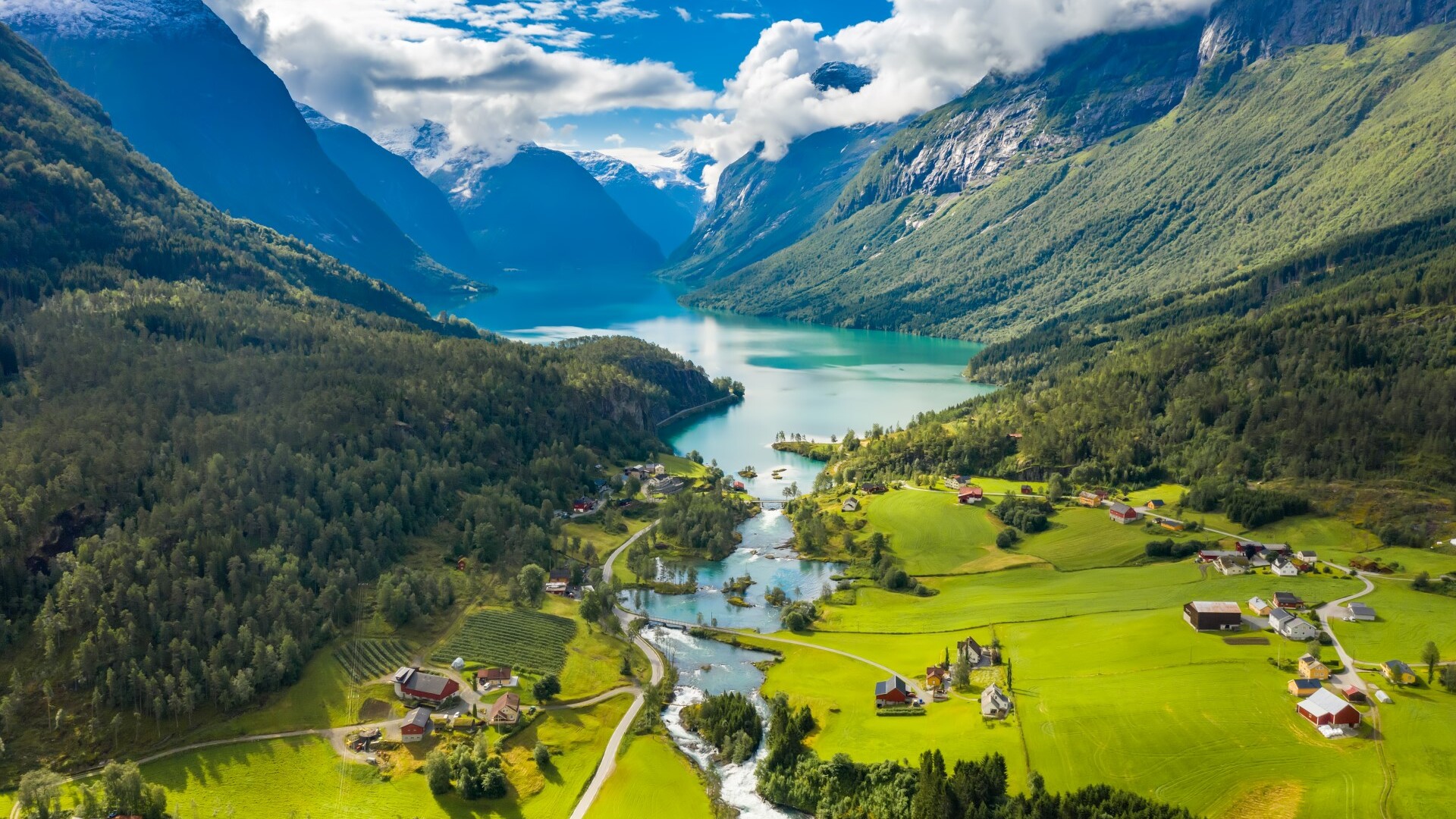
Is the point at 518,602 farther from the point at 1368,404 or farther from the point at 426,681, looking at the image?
the point at 1368,404

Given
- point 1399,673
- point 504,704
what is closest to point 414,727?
point 504,704

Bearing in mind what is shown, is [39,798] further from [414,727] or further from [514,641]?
[514,641]

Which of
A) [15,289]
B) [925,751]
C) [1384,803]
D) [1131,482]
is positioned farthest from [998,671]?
[15,289]

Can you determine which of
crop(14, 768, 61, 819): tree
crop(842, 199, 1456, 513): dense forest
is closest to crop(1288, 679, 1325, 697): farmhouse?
crop(842, 199, 1456, 513): dense forest

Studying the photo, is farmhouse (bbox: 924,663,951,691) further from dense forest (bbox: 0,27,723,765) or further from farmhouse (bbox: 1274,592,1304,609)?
dense forest (bbox: 0,27,723,765)

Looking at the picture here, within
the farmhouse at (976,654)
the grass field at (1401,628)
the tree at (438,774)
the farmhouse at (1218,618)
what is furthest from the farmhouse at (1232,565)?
the tree at (438,774)
